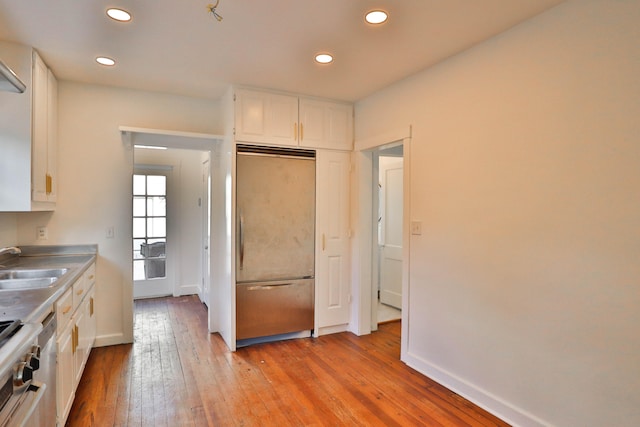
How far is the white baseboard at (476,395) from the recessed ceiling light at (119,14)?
3308mm

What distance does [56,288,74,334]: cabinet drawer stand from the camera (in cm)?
186

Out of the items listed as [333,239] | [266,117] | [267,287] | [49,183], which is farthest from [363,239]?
[49,183]

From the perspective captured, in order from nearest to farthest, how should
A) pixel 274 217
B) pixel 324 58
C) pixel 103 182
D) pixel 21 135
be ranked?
pixel 21 135 < pixel 324 58 < pixel 103 182 < pixel 274 217

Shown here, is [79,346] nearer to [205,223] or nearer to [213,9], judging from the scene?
[213,9]

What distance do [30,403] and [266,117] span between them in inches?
110

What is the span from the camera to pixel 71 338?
217 cm

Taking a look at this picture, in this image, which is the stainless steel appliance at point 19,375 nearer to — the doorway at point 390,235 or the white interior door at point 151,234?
the doorway at point 390,235

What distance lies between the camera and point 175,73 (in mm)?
3080

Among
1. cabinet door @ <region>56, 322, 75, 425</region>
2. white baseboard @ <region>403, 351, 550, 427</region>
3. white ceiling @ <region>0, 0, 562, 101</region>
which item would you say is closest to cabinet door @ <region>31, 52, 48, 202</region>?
white ceiling @ <region>0, 0, 562, 101</region>

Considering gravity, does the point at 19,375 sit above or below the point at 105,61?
below

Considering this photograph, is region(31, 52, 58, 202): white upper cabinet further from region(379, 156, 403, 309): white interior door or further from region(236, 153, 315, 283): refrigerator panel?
region(379, 156, 403, 309): white interior door

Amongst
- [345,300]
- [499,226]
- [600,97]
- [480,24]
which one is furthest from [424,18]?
[345,300]

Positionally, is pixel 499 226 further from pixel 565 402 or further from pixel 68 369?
pixel 68 369

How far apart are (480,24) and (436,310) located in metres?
2.09
